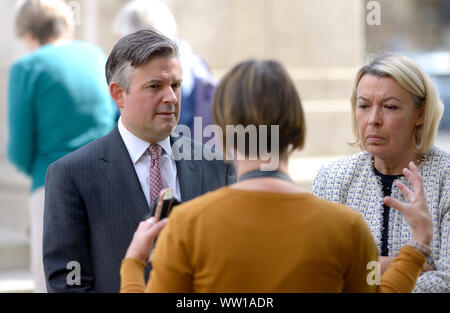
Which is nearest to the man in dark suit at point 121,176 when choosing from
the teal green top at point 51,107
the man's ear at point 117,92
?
the man's ear at point 117,92

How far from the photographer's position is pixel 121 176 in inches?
105

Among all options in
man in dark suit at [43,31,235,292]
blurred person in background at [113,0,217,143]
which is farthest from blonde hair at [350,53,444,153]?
blurred person in background at [113,0,217,143]

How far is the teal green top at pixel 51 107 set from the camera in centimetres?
456

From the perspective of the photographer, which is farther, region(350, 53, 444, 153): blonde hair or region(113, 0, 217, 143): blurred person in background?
region(113, 0, 217, 143): blurred person in background

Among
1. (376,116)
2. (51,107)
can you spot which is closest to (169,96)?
(376,116)

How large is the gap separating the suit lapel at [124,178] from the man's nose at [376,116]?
35.1 inches

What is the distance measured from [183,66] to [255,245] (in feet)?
9.86

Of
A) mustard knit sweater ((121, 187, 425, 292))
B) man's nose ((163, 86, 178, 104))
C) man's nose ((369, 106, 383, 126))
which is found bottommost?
mustard knit sweater ((121, 187, 425, 292))

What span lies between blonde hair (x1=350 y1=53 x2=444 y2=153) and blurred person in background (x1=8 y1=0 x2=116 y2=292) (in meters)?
2.06

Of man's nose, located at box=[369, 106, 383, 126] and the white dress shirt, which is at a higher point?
man's nose, located at box=[369, 106, 383, 126]

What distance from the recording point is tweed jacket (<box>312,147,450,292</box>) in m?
2.74

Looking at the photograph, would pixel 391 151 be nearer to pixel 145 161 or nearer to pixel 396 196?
pixel 396 196

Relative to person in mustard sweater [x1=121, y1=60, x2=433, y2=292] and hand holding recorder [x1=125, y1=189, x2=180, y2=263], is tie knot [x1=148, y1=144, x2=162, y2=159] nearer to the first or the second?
hand holding recorder [x1=125, y1=189, x2=180, y2=263]

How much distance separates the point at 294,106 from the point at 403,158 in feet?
3.45
